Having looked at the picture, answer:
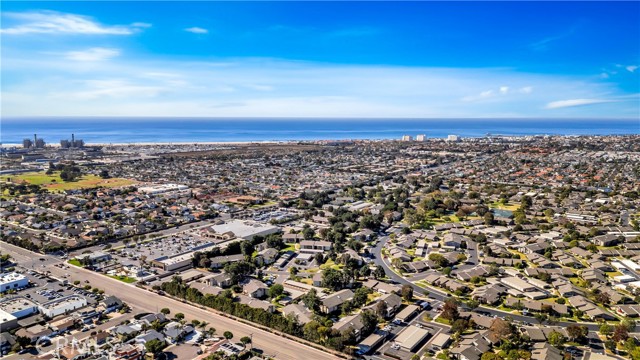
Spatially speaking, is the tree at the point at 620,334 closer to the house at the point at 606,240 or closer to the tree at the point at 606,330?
the tree at the point at 606,330

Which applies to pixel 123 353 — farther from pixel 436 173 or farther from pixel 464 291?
pixel 436 173

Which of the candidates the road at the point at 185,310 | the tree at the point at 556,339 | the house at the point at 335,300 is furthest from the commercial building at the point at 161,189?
the tree at the point at 556,339

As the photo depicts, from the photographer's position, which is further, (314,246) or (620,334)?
(314,246)

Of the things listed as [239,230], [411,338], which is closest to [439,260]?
[411,338]

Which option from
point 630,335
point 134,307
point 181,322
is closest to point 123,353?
point 181,322

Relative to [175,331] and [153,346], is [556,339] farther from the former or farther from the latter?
[153,346]

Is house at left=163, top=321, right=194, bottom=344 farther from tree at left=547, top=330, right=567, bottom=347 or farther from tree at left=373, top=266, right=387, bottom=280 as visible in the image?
tree at left=547, top=330, right=567, bottom=347
